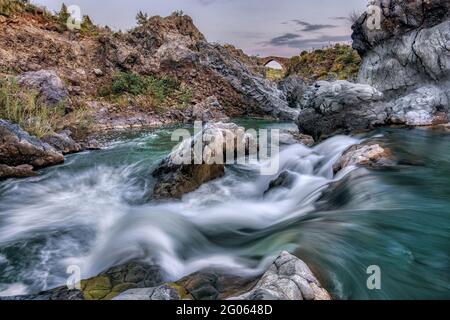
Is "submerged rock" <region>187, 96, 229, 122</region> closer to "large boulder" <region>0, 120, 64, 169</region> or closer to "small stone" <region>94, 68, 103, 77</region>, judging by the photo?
"small stone" <region>94, 68, 103, 77</region>

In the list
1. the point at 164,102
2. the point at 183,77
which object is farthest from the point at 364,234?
the point at 183,77

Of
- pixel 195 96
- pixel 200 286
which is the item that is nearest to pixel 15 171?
pixel 200 286

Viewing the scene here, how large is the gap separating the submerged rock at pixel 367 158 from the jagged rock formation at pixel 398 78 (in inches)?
154

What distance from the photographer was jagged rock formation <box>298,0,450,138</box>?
1168 centimetres

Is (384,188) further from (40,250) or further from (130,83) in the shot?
(130,83)

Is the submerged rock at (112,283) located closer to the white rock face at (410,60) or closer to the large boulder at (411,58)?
the large boulder at (411,58)

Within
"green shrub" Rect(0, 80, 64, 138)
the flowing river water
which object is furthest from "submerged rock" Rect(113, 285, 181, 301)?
"green shrub" Rect(0, 80, 64, 138)

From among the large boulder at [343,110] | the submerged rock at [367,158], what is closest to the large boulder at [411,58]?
the large boulder at [343,110]

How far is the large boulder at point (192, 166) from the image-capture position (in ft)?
24.3

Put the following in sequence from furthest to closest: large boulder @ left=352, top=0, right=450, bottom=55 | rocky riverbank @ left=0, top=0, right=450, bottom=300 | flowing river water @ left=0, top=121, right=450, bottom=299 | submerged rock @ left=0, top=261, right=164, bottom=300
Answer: large boulder @ left=352, top=0, right=450, bottom=55
flowing river water @ left=0, top=121, right=450, bottom=299
rocky riverbank @ left=0, top=0, right=450, bottom=300
submerged rock @ left=0, top=261, right=164, bottom=300

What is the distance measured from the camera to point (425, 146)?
28.8 ft

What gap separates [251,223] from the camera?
6320 millimetres

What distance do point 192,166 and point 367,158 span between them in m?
3.82

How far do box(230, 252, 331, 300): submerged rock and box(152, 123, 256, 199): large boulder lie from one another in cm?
416
